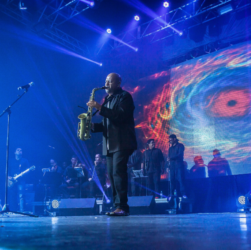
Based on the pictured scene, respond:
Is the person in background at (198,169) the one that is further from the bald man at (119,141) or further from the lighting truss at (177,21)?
the bald man at (119,141)

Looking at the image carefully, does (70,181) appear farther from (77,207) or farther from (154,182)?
(77,207)

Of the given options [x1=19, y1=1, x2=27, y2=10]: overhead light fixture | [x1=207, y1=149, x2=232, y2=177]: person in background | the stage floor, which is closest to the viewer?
the stage floor

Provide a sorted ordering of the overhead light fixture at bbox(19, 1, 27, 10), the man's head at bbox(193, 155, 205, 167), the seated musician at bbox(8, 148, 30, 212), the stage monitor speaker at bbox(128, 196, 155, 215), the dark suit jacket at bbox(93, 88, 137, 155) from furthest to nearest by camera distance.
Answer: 1. the man's head at bbox(193, 155, 205, 167)
2. the seated musician at bbox(8, 148, 30, 212)
3. the overhead light fixture at bbox(19, 1, 27, 10)
4. the stage monitor speaker at bbox(128, 196, 155, 215)
5. the dark suit jacket at bbox(93, 88, 137, 155)

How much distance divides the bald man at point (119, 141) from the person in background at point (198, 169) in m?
5.18

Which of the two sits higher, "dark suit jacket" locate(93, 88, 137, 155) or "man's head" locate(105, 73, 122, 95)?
"man's head" locate(105, 73, 122, 95)

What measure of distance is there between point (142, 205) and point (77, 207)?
4.23 feet

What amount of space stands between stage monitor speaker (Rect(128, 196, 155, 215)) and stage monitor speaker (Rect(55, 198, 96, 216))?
0.76 m

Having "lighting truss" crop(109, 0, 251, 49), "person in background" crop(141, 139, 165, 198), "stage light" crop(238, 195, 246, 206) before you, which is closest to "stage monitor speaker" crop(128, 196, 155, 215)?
"person in background" crop(141, 139, 165, 198)

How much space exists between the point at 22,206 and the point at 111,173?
550 centimetres

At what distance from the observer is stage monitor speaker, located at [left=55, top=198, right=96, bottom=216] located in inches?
235

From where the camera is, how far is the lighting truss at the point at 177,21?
764cm

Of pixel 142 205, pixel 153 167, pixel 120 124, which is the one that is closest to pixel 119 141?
pixel 120 124

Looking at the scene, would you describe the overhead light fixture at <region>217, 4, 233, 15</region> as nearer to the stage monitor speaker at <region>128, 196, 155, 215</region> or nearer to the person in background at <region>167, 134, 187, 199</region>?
the person in background at <region>167, 134, 187, 199</region>

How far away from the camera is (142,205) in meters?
5.64
